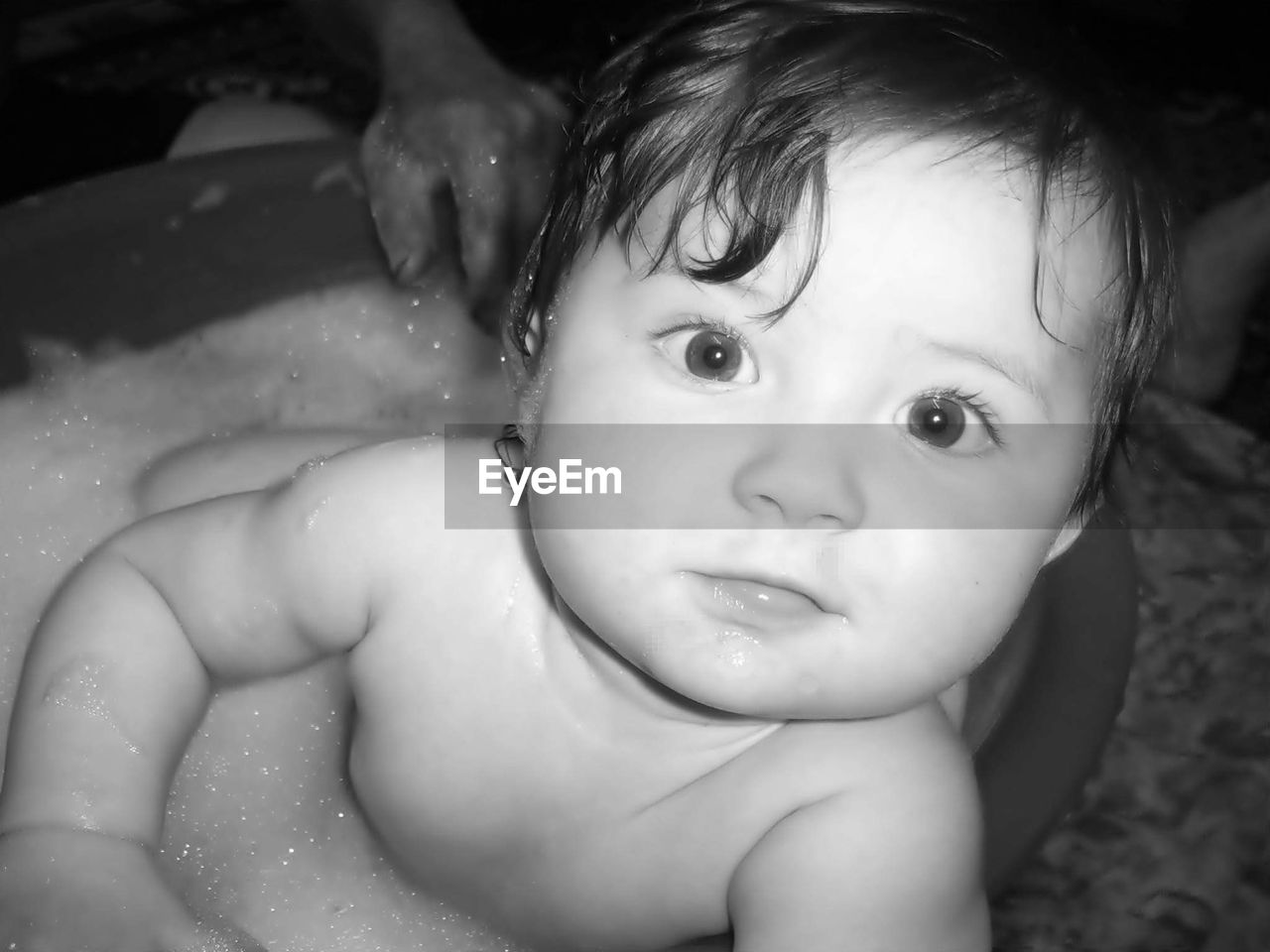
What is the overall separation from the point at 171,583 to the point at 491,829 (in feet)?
0.88

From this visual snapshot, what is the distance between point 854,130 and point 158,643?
54 centimetres

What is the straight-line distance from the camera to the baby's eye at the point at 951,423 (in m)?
0.63

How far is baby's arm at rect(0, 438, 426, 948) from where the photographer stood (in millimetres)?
743

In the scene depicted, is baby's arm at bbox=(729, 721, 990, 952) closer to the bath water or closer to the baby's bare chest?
the baby's bare chest

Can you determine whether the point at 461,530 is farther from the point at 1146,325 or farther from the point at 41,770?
the point at 1146,325

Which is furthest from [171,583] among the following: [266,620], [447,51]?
[447,51]

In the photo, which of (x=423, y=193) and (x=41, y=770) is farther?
(x=423, y=193)

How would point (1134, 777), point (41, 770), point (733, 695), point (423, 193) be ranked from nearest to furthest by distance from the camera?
point (733, 695), point (41, 770), point (1134, 777), point (423, 193)

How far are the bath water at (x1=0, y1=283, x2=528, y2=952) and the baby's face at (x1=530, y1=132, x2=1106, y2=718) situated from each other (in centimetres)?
40

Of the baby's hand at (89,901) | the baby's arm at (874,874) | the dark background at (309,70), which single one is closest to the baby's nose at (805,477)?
the baby's arm at (874,874)

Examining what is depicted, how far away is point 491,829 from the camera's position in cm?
84

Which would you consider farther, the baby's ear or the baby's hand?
the baby's ear

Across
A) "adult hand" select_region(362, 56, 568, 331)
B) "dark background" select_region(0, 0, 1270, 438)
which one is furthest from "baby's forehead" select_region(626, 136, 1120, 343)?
"dark background" select_region(0, 0, 1270, 438)

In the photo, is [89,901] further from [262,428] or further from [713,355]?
[262,428]
